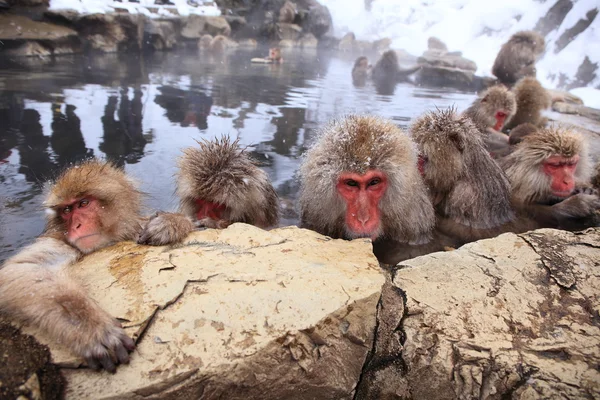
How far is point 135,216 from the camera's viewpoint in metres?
2.63

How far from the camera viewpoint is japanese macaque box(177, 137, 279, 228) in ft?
9.71

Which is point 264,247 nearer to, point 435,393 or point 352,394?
point 352,394

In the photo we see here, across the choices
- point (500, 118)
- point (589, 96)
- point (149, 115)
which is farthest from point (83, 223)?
point (589, 96)

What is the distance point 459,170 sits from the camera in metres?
3.28

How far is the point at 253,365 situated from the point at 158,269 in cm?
69

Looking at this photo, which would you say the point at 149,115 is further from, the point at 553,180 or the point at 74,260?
the point at 553,180

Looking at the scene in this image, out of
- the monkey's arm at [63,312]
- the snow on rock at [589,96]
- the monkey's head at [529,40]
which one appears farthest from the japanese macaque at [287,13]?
the monkey's arm at [63,312]

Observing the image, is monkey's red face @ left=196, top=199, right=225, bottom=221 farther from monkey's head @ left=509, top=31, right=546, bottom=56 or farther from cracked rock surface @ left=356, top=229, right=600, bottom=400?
monkey's head @ left=509, top=31, right=546, bottom=56

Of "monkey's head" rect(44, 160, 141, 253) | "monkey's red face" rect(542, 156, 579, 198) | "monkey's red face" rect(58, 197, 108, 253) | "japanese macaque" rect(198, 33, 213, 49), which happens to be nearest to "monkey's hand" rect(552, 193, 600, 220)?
"monkey's red face" rect(542, 156, 579, 198)

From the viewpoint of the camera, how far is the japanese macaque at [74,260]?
60.3 inches

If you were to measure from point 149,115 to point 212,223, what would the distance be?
4388 millimetres

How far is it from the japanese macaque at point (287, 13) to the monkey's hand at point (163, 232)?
84.6 feet

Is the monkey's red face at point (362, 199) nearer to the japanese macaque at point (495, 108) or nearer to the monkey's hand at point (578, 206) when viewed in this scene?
the monkey's hand at point (578, 206)

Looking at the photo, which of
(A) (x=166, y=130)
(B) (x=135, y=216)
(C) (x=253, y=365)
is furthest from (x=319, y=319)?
(A) (x=166, y=130)
